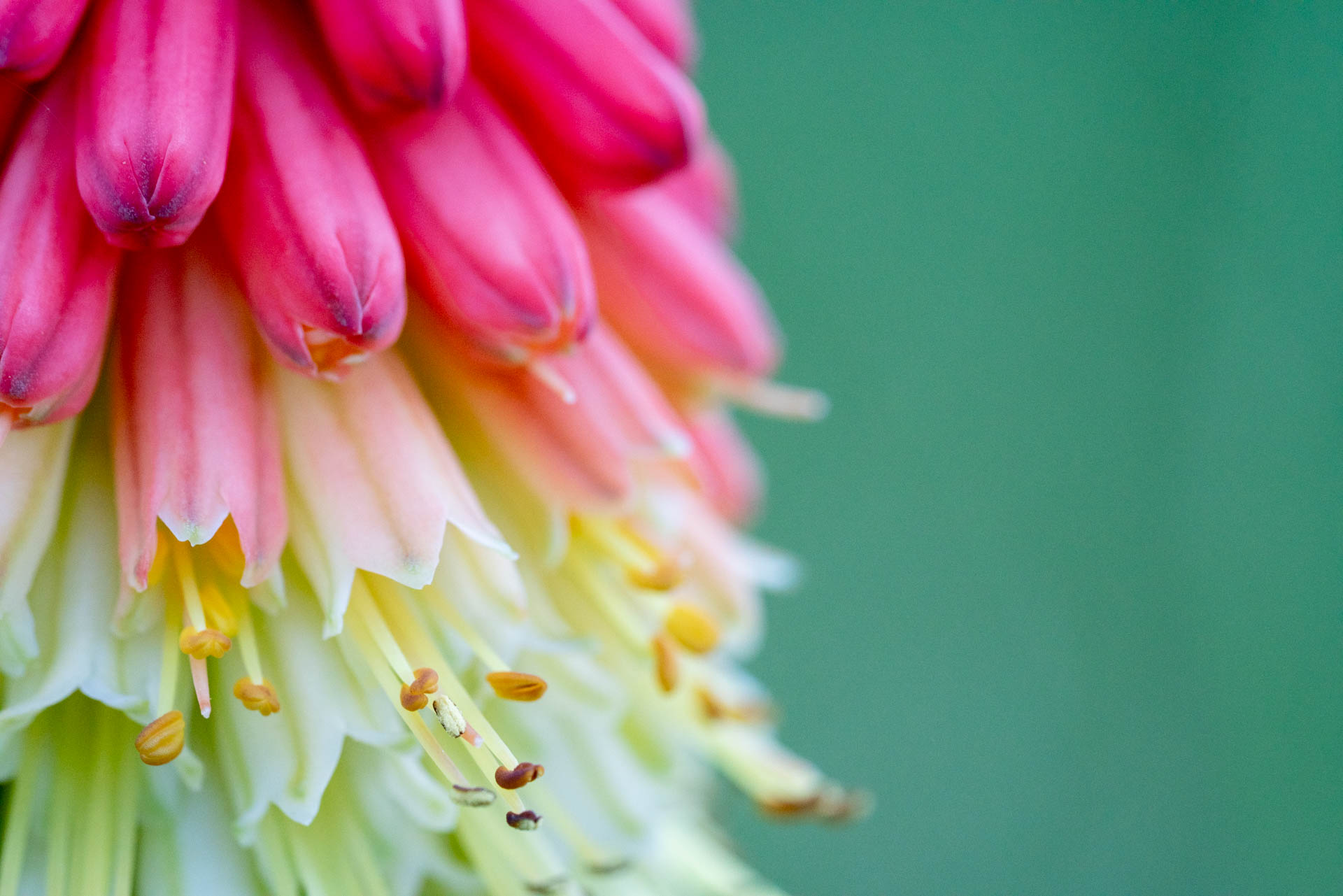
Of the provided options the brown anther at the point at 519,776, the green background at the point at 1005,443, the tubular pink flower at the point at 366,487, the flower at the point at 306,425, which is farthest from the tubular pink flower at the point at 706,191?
the green background at the point at 1005,443

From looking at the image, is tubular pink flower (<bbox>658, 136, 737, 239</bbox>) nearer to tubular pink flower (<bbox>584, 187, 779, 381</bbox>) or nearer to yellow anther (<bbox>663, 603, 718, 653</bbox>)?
tubular pink flower (<bbox>584, 187, 779, 381</bbox>)

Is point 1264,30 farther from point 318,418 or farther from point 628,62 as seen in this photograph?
point 318,418

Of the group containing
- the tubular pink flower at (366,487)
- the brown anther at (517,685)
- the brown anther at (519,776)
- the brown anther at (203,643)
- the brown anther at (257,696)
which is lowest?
the brown anther at (519,776)

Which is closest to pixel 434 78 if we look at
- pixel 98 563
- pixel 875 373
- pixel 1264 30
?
pixel 98 563

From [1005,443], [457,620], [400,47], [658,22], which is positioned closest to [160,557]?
[457,620]

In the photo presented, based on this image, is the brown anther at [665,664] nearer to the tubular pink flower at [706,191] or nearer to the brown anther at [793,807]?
the brown anther at [793,807]

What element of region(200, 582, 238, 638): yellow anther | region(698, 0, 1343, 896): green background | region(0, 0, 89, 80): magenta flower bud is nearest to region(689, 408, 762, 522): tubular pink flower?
region(200, 582, 238, 638): yellow anther

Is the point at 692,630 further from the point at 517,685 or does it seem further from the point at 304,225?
the point at 304,225
